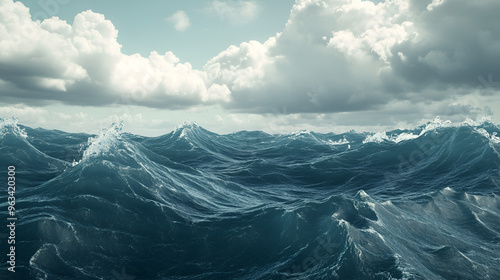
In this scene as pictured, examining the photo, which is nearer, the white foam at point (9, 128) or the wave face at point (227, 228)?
the wave face at point (227, 228)

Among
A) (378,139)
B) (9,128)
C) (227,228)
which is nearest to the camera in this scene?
(227,228)

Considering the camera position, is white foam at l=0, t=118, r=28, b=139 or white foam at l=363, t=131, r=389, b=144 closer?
white foam at l=0, t=118, r=28, b=139

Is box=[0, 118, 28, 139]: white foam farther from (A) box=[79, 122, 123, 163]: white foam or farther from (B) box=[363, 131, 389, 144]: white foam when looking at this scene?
(B) box=[363, 131, 389, 144]: white foam

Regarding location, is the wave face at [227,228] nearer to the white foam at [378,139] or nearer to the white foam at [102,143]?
the white foam at [102,143]

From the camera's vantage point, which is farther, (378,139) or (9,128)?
(378,139)

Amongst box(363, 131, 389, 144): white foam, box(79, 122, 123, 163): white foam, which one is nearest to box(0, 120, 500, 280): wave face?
box(79, 122, 123, 163): white foam

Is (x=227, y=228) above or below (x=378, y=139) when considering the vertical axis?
below

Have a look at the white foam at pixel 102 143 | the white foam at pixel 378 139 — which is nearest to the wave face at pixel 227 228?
the white foam at pixel 102 143

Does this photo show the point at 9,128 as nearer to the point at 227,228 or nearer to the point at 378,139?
the point at 227,228

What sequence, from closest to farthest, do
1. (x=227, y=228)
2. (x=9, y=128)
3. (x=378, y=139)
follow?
1. (x=227, y=228)
2. (x=9, y=128)
3. (x=378, y=139)

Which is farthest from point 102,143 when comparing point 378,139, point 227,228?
point 378,139

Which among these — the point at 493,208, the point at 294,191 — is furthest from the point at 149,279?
the point at 493,208
